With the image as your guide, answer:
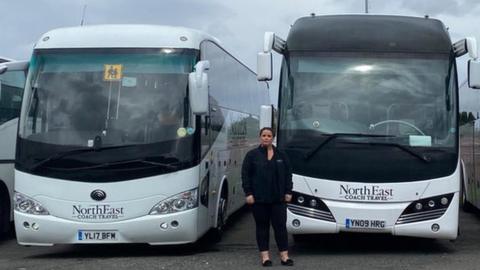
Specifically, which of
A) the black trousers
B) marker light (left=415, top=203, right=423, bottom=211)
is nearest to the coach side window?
the black trousers

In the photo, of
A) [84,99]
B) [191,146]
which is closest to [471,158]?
[191,146]

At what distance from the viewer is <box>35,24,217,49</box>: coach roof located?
1045 cm

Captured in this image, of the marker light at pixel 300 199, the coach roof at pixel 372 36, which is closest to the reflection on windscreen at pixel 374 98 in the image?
the coach roof at pixel 372 36

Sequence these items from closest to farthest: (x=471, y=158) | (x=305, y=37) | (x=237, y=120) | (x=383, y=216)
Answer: (x=383, y=216), (x=305, y=37), (x=237, y=120), (x=471, y=158)

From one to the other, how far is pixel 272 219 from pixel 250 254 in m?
1.18

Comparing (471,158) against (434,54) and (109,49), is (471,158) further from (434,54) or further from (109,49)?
(109,49)

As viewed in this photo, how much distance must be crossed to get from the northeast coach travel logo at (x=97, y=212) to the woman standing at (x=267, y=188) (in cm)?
180

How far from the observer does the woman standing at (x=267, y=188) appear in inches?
377

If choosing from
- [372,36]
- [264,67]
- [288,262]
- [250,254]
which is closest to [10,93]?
[264,67]

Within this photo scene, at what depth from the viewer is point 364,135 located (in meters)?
10.1

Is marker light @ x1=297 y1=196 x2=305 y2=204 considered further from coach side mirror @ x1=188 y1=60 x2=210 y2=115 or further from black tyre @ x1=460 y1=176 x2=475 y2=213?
black tyre @ x1=460 y1=176 x2=475 y2=213

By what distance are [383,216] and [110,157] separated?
3782 mm

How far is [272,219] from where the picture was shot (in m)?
9.75

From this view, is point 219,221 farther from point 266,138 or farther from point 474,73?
point 474,73
